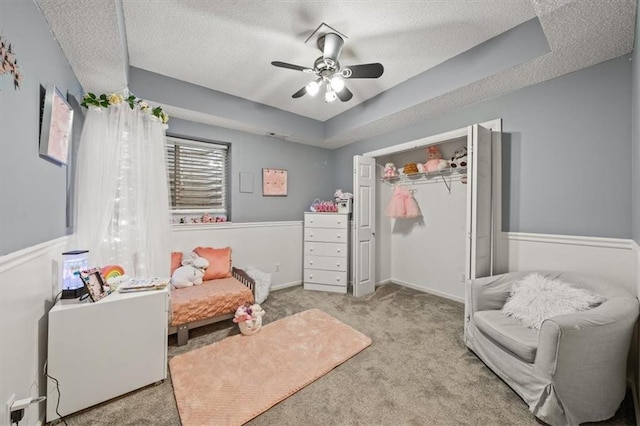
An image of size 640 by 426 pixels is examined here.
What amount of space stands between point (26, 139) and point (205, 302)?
1.77 metres

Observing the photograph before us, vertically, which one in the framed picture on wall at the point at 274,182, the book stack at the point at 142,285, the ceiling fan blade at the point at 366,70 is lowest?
the book stack at the point at 142,285

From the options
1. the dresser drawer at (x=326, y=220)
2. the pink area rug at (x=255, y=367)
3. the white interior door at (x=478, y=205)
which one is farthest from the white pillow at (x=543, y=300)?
the dresser drawer at (x=326, y=220)

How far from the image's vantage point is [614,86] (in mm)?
2061

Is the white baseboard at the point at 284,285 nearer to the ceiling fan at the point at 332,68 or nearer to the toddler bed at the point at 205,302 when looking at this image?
the toddler bed at the point at 205,302

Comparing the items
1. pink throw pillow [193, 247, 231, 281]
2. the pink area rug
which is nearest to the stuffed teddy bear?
the pink area rug

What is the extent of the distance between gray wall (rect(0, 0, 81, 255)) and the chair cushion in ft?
9.18

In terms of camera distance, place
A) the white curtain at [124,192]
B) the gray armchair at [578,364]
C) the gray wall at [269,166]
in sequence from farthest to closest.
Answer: the gray wall at [269,166]
the white curtain at [124,192]
the gray armchair at [578,364]

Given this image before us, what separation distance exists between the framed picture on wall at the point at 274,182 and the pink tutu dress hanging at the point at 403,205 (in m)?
1.76

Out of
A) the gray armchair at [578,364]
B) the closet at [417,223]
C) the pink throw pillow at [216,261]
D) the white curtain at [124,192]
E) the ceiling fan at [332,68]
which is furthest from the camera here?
the closet at [417,223]

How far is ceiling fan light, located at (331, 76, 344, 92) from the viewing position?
2.29 m

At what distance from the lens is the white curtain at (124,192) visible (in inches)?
79.0

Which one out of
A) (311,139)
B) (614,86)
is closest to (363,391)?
(614,86)

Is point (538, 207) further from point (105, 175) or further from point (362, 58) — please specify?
point (105, 175)

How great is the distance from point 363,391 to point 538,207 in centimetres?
235
